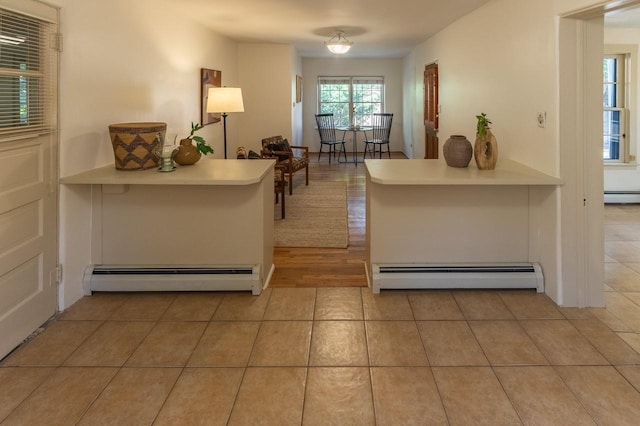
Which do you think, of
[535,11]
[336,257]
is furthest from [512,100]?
[336,257]

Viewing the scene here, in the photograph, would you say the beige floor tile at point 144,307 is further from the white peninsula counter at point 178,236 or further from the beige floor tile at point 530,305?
the beige floor tile at point 530,305

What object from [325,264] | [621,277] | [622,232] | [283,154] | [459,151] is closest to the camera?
[459,151]

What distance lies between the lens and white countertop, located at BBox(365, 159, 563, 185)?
2861 mm

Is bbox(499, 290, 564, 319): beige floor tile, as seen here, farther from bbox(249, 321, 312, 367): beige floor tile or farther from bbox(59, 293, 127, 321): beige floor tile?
bbox(59, 293, 127, 321): beige floor tile

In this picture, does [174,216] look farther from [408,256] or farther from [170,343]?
[408,256]

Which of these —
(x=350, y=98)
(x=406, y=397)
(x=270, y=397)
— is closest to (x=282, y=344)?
(x=270, y=397)

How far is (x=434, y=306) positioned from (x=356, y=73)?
954 centimetres

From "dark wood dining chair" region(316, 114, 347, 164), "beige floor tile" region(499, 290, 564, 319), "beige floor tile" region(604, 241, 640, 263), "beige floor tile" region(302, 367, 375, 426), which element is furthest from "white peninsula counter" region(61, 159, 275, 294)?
"dark wood dining chair" region(316, 114, 347, 164)

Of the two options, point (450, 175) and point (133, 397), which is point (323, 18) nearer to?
point (450, 175)

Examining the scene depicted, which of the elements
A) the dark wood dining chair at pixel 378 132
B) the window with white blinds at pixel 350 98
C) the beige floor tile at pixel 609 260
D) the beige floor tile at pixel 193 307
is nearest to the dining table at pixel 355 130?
the dark wood dining chair at pixel 378 132

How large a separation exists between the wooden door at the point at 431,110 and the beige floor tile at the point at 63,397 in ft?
19.8

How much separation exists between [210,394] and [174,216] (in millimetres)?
1488

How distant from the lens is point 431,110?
7.52 meters

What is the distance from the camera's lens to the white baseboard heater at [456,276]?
318 cm
